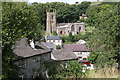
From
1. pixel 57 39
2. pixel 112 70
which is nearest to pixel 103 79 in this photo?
pixel 112 70

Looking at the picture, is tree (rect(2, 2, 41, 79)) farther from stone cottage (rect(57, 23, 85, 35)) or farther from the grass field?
stone cottage (rect(57, 23, 85, 35))

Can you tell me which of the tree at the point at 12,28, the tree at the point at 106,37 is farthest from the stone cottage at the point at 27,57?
the tree at the point at 106,37

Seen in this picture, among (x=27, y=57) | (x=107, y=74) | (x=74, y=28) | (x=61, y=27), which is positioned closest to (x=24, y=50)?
(x=27, y=57)

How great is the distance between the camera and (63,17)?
5994cm

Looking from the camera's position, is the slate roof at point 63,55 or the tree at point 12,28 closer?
the tree at point 12,28

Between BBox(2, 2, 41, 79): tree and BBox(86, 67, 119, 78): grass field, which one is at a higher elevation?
BBox(2, 2, 41, 79): tree

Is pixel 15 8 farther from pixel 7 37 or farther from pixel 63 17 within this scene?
pixel 63 17

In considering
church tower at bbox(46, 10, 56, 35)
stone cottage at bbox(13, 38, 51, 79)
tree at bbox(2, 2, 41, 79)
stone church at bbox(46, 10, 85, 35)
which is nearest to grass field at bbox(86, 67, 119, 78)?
tree at bbox(2, 2, 41, 79)

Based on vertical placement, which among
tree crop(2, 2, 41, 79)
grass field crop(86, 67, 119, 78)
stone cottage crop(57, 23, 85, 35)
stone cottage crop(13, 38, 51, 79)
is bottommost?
stone cottage crop(57, 23, 85, 35)

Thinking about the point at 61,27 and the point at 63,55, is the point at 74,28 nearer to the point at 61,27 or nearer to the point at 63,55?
the point at 61,27

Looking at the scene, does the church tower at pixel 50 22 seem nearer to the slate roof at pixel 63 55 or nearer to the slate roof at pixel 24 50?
the slate roof at pixel 63 55

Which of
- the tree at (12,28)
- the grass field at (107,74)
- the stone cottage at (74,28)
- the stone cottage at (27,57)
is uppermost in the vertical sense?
the tree at (12,28)

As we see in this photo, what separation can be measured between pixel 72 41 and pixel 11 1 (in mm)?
29454

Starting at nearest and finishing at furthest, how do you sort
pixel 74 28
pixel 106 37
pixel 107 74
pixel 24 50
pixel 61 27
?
1. pixel 107 74
2. pixel 106 37
3. pixel 24 50
4. pixel 74 28
5. pixel 61 27
